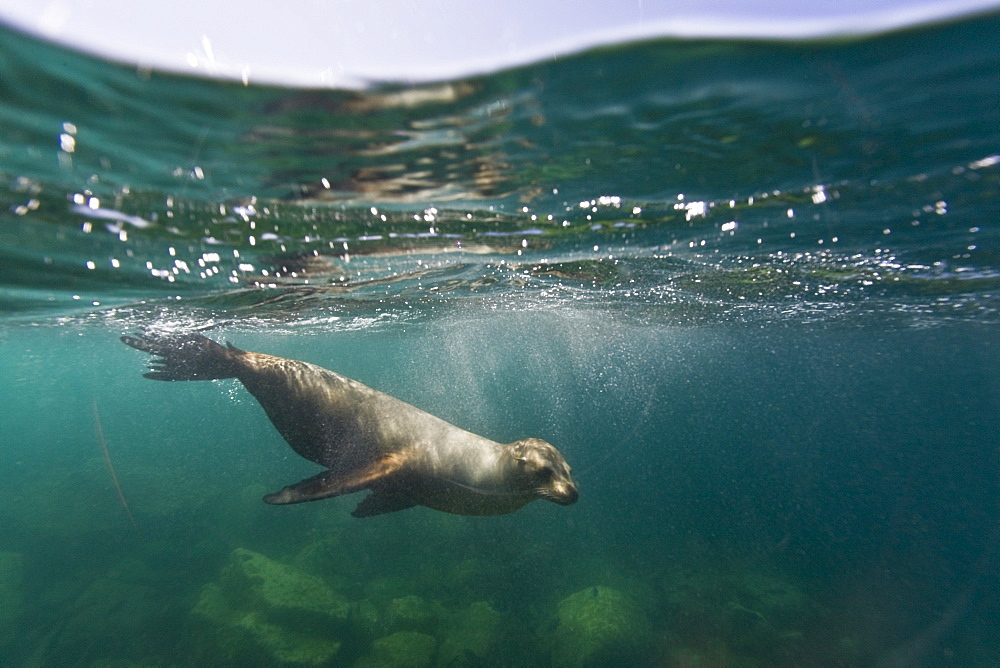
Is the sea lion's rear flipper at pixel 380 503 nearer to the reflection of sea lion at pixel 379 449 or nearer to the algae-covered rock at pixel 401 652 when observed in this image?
the reflection of sea lion at pixel 379 449

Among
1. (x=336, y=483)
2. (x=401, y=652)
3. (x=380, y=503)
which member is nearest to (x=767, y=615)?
(x=401, y=652)

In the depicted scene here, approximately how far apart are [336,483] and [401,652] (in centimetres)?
604

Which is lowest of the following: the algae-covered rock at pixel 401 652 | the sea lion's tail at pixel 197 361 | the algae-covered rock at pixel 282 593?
the algae-covered rock at pixel 282 593

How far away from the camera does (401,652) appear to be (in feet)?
28.3

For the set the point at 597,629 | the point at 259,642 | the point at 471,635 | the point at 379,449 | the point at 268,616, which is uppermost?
the point at 379,449

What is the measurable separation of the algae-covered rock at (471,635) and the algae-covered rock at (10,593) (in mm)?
9862

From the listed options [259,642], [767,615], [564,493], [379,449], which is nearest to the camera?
[564,493]

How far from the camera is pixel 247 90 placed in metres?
3.69

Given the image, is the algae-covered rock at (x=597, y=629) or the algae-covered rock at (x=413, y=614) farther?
the algae-covered rock at (x=413, y=614)

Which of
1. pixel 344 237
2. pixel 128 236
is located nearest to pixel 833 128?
pixel 344 237

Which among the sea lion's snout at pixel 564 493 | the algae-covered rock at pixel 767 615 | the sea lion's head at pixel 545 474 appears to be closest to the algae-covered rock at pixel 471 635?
the algae-covered rock at pixel 767 615

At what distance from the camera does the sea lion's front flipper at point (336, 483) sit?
13.8ft

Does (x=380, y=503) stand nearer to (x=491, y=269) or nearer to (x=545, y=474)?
(x=545, y=474)

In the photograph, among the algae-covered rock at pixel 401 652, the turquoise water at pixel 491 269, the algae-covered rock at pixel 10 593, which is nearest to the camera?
the turquoise water at pixel 491 269
